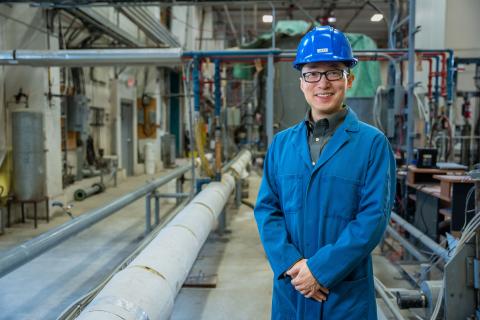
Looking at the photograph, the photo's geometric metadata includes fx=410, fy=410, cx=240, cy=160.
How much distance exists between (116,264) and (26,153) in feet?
8.08

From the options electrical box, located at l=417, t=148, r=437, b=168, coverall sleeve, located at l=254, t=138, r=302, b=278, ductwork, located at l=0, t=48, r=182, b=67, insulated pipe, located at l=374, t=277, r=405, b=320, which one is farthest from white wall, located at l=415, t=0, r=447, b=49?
coverall sleeve, located at l=254, t=138, r=302, b=278

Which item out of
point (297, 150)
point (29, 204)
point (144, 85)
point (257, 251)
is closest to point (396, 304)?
point (297, 150)

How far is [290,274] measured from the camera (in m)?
1.46

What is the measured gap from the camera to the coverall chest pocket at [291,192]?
1.50 metres

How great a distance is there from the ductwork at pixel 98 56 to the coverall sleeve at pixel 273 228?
3027 mm

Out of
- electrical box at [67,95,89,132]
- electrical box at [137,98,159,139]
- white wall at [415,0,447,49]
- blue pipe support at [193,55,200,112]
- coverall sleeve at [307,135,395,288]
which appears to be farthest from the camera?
electrical box at [137,98,159,139]

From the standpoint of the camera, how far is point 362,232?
4.49 feet

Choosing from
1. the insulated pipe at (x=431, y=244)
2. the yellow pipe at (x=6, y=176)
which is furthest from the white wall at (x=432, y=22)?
the yellow pipe at (x=6, y=176)

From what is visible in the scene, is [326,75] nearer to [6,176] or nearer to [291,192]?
[291,192]

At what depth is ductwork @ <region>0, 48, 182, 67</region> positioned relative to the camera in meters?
4.35

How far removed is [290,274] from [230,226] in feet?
14.1

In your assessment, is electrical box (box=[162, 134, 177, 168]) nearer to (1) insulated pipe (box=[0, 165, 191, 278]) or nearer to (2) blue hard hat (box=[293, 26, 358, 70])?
(1) insulated pipe (box=[0, 165, 191, 278])

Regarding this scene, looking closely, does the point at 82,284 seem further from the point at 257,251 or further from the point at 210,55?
the point at 210,55

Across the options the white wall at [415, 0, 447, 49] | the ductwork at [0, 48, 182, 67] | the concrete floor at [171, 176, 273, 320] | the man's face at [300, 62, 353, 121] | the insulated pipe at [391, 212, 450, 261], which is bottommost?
the concrete floor at [171, 176, 273, 320]
